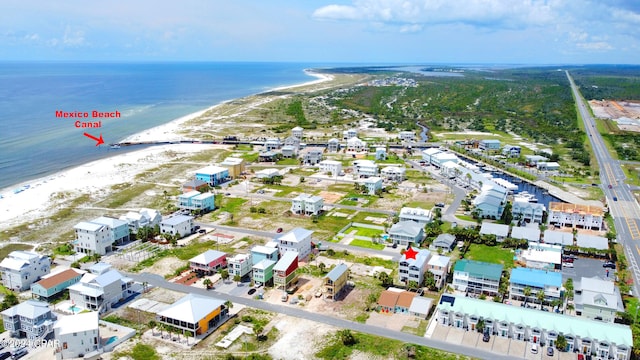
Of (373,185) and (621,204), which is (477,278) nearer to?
(373,185)

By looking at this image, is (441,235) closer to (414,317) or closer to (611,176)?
(414,317)

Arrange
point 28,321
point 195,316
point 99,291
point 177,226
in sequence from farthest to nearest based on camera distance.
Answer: point 177,226 < point 99,291 < point 195,316 < point 28,321

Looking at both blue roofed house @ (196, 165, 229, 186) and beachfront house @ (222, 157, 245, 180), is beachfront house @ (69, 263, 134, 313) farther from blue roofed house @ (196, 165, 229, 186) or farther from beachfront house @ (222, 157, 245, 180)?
beachfront house @ (222, 157, 245, 180)

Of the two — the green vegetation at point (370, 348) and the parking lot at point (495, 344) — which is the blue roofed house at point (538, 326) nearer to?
the parking lot at point (495, 344)

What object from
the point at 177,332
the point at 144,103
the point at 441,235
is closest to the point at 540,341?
the point at 441,235

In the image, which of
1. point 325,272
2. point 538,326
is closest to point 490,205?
point 325,272
